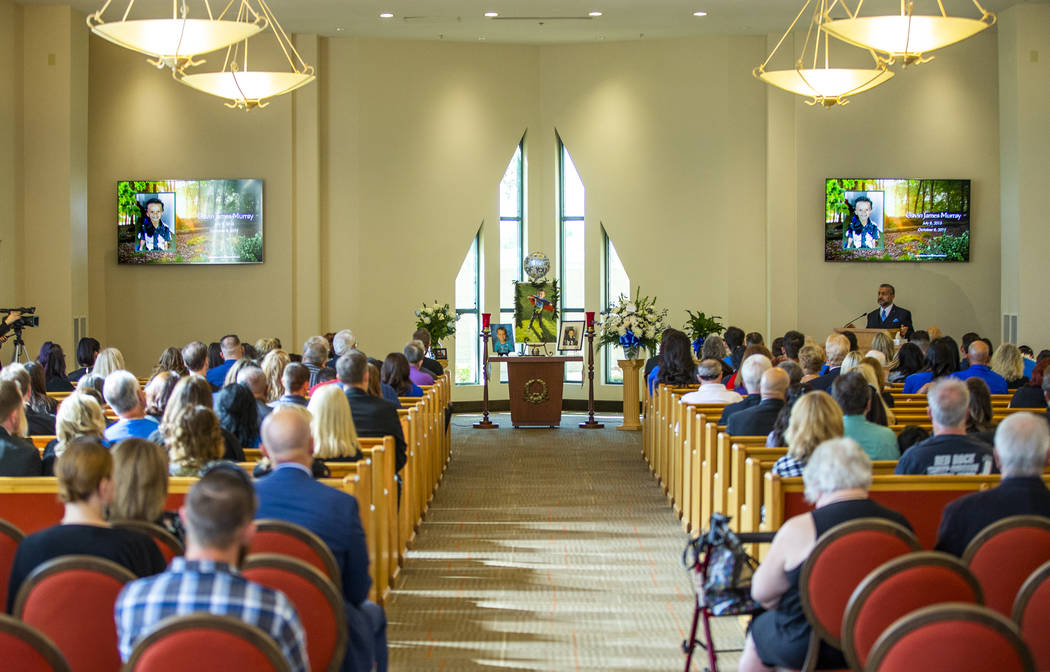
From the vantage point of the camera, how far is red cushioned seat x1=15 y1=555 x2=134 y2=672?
2.68 metres

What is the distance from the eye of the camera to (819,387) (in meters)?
6.82

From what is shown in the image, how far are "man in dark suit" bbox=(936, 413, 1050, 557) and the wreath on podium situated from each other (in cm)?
853

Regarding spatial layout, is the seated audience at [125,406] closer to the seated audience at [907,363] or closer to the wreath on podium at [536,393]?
the seated audience at [907,363]

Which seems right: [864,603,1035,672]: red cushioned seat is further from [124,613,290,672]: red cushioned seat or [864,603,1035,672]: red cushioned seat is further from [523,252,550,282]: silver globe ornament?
[523,252,550,282]: silver globe ornament

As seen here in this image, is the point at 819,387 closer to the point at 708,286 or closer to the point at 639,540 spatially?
the point at 639,540

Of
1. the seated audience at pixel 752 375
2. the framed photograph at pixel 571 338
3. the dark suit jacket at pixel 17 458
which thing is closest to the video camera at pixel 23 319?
the framed photograph at pixel 571 338

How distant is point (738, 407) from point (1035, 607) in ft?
12.5

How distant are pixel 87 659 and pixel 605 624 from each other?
271 centimetres

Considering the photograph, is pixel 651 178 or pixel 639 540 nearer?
pixel 639 540

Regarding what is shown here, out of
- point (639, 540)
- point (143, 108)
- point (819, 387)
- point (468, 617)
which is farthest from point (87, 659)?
point (143, 108)

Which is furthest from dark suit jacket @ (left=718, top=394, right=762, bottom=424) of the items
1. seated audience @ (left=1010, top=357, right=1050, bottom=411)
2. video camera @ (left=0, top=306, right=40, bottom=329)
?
video camera @ (left=0, top=306, right=40, bottom=329)

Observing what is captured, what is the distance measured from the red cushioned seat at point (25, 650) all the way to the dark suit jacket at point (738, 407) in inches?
177

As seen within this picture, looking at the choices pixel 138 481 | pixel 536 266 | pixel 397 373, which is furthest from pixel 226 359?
pixel 138 481

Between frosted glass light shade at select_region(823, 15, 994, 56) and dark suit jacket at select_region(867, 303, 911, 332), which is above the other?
frosted glass light shade at select_region(823, 15, 994, 56)
